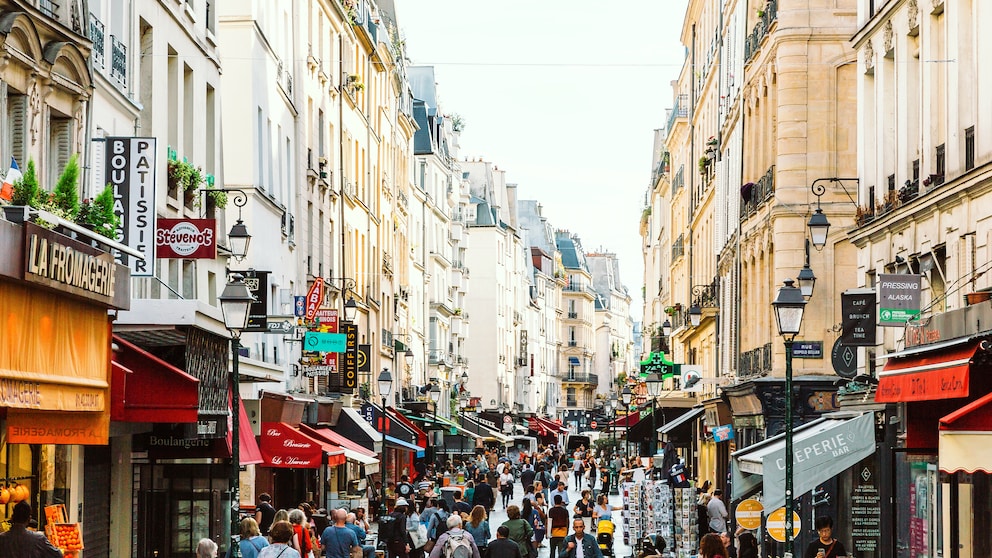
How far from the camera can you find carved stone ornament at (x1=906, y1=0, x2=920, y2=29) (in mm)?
21956

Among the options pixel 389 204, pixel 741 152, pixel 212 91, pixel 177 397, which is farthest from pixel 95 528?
pixel 389 204

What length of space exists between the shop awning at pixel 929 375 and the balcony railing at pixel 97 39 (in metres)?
9.99

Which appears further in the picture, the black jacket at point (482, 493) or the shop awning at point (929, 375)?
the black jacket at point (482, 493)

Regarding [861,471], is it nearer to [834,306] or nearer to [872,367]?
[872,367]

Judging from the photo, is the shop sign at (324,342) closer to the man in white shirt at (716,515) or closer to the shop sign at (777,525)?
A: the man in white shirt at (716,515)

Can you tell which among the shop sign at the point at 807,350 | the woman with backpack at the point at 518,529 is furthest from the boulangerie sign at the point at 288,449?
the shop sign at the point at 807,350

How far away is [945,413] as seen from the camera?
17531mm

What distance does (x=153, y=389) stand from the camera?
16.0m

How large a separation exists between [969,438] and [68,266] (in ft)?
24.9

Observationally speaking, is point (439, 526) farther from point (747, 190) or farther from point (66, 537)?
point (747, 190)

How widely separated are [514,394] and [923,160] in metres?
87.6

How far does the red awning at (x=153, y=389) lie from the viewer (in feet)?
52.3

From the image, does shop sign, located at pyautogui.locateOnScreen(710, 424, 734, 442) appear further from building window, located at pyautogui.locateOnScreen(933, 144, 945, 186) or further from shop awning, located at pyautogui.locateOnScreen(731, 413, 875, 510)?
building window, located at pyautogui.locateOnScreen(933, 144, 945, 186)

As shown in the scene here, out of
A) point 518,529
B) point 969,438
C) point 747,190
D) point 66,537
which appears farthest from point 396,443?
point 969,438
